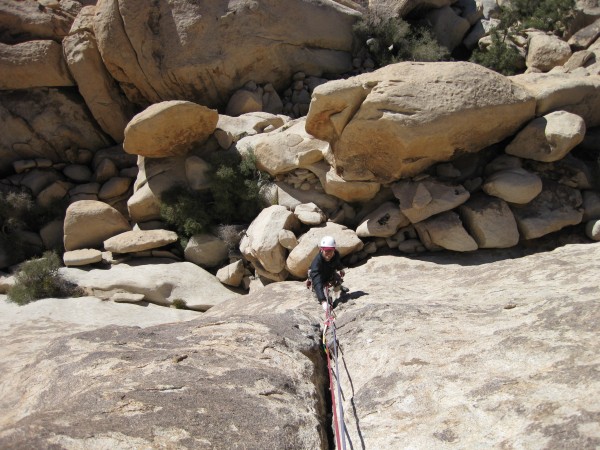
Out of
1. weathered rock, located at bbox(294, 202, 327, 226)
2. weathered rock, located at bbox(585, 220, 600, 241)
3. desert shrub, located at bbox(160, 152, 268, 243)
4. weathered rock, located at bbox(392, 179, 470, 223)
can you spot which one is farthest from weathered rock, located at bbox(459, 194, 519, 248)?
desert shrub, located at bbox(160, 152, 268, 243)

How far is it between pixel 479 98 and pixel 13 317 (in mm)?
11140

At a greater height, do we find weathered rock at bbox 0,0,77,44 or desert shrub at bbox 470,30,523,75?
weathered rock at bbox 0,0,77,44

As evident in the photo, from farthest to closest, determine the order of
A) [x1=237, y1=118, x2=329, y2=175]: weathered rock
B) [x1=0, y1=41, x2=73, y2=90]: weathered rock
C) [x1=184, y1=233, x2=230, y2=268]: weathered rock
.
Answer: [x1=0, y1=41, x2=73, y2=90]: weathered rock → [x1=184, y1=233, x2=230, y2=268]: weathered rock → [x1=237, y1=118, x2=329, y2=175]: weathered rock

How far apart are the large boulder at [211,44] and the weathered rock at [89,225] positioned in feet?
17.5

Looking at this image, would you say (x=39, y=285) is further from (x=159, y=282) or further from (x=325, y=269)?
(x=325, y=269)

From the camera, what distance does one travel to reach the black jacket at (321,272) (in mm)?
7692

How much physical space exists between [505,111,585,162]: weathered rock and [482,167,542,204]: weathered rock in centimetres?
49

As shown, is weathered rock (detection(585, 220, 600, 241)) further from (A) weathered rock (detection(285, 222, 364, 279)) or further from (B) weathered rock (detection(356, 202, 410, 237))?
(A) weathered rock (detection(285, 222, 364, 279))

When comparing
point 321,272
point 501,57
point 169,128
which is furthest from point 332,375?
point 501,57

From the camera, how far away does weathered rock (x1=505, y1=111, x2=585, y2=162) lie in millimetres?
9430

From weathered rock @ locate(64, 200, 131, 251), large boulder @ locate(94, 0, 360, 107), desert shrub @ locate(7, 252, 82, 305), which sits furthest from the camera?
large boulder @ locate(94, 0, 360, 107)

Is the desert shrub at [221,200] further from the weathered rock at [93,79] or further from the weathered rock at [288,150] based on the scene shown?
the weathered rock at [93,79]

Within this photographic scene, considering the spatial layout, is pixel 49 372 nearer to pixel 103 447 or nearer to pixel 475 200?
pixel 103 447

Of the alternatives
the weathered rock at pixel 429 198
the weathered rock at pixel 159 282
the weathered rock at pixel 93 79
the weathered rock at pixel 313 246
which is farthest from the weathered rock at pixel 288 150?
the weathered rock at pixel 93 79
